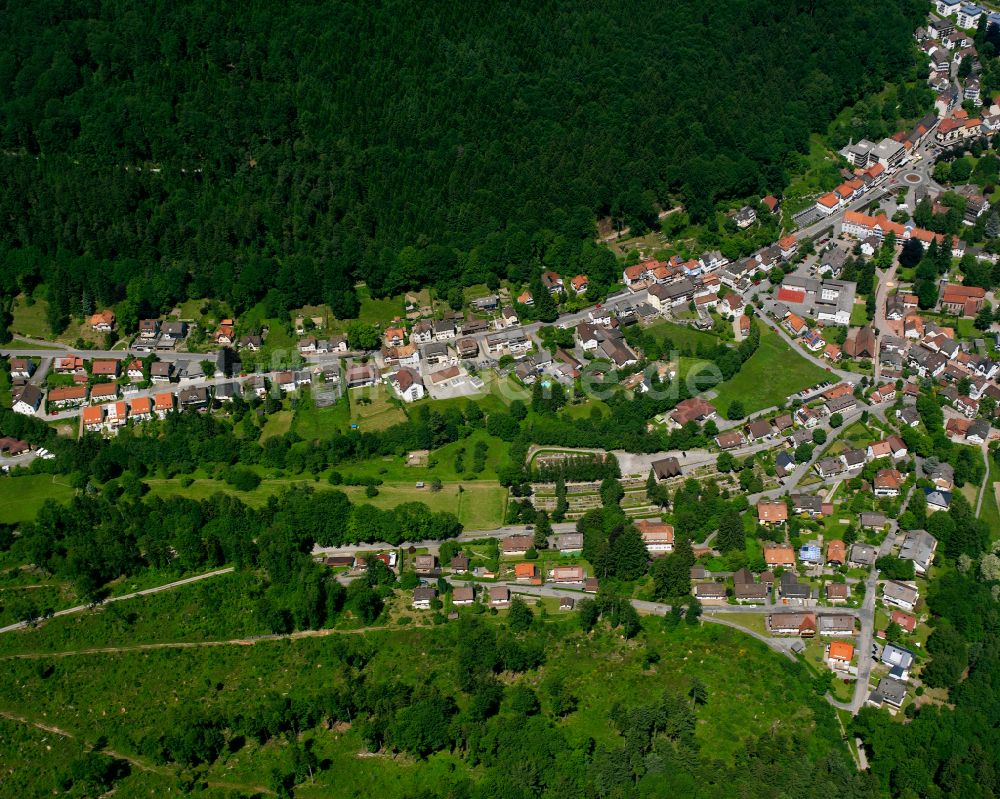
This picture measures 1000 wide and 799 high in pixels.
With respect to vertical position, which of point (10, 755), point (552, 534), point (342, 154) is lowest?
point (10, 755)

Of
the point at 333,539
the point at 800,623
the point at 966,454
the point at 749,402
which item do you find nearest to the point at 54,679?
the point at 333,539

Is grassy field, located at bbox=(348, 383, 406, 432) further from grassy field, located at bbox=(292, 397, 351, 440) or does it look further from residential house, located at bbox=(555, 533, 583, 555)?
residential house, located at bbox=(555, 533, 583, 555)

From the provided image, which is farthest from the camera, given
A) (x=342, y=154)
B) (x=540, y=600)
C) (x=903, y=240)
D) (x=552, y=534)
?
(x=342, y=154)

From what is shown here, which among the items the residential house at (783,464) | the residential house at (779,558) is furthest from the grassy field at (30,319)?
the residential house at (779,558)

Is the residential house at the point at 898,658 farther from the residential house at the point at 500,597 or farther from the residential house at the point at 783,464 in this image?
the residential house at the point at 500,597

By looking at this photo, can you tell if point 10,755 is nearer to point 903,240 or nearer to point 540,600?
point 540,600
